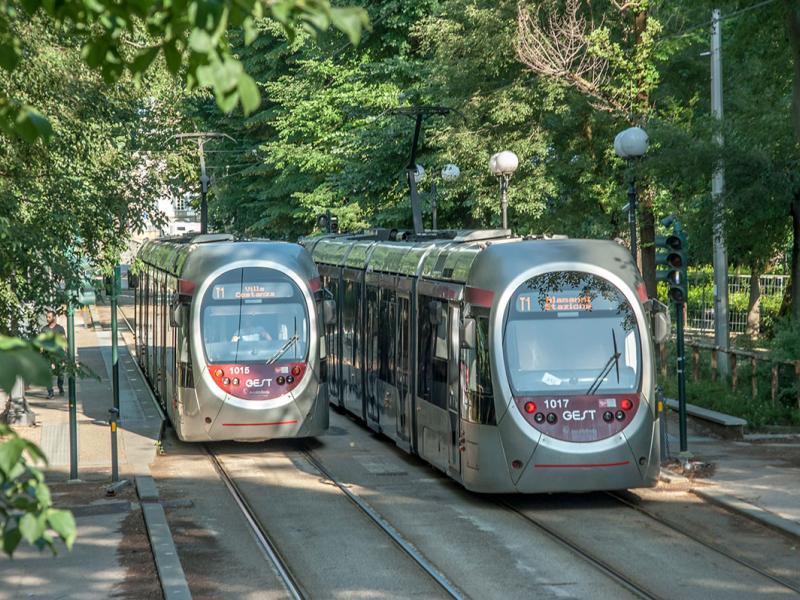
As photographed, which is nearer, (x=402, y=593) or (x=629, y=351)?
(x=402, y=593)

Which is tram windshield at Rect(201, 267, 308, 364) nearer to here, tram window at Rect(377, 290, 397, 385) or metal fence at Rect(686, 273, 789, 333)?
tram window at Rect(377, 290, 397, 385)

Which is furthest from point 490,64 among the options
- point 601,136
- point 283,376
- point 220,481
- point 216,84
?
point 216,84

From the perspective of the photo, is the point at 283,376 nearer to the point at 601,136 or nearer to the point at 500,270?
the point at 500,270

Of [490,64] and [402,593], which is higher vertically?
[490,64]

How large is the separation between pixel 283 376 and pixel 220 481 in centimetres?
243

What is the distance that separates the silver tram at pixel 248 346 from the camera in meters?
20.4

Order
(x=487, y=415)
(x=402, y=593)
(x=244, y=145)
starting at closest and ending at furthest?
(x=402, y=593)
(x=487, y=415)
(x=244, y=145)

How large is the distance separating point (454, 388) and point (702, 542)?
375 centimetres

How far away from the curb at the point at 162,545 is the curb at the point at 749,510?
594 cm

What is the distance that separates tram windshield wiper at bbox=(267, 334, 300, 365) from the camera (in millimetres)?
20516

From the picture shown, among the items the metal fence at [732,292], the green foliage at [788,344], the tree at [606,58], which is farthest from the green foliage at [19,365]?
the metal fence at [732,292]

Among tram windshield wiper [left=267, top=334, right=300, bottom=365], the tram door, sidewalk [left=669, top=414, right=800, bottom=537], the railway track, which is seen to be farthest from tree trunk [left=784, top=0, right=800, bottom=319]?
the railway track

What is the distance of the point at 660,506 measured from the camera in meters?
16.0

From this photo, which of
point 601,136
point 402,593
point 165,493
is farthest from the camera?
point 601,136
